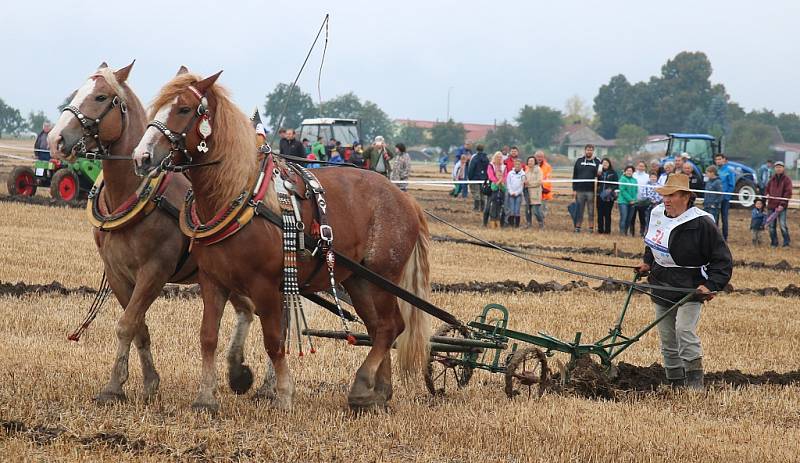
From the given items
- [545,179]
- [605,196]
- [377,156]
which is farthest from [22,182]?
[605,196]

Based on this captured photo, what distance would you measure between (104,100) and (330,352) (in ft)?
11.3

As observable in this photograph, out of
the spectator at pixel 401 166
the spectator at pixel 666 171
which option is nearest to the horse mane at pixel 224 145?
the spectator at pixel 666 171

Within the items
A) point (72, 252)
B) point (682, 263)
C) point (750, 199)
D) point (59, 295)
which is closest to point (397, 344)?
point (682, 263)

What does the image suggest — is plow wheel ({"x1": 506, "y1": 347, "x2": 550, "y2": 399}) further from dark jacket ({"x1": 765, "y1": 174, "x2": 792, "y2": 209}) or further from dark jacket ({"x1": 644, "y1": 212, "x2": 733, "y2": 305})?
dark jacket ({"x1": 765, "y1": 174, "x2": 792, "y2": 209})

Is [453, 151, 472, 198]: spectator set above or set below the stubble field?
above

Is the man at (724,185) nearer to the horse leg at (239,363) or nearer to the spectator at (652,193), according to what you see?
the spectator at (652,193)

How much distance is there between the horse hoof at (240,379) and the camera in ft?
25.6

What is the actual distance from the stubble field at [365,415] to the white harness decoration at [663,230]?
43.0 inches

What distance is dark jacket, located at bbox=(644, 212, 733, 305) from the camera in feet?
27.6

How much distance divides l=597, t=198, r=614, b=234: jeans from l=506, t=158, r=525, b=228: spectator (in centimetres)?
186

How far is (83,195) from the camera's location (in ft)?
78.8

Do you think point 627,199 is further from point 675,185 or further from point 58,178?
point 675,185

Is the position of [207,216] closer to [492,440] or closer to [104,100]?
[104,100]

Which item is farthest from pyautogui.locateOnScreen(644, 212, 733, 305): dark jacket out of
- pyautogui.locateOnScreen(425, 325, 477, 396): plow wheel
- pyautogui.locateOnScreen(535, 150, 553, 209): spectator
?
pyautogui.locateOnScreen(535, 150, 553, 209): spectator
